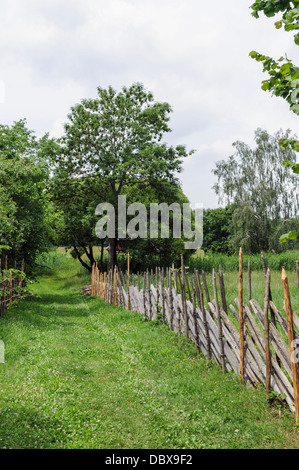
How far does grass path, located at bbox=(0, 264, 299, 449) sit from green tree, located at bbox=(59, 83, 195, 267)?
47.2 feet

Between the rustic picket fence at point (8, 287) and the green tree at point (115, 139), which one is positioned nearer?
the rustic picket fence at point (8, 287)

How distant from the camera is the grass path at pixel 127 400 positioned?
4199 millimetres

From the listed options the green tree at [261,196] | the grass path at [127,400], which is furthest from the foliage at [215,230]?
the grass path at [127,400]

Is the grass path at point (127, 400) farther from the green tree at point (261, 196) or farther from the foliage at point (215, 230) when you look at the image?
the foliage at point (215, 230)

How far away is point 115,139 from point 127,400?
19.3 m

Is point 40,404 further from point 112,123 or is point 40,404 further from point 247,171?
point 247,171

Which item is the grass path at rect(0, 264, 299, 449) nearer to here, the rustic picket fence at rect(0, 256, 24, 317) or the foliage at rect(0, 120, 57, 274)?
the rustic picket fence at rect(0, 256, 24, 317)

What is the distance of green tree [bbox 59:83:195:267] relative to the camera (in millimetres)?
21797

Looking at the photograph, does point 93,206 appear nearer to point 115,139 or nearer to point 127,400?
point 115,139

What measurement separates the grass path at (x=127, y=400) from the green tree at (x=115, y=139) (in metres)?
14.4

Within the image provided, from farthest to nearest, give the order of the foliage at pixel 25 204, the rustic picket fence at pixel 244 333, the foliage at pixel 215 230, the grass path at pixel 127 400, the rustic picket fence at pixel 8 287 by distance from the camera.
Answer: the foliage at pixel 215 230 → the foliage at pixel 25 204 → the rustic picket fence at pixel 8 287 → the rustic picket fence at pixel 244 333 → the grass path at pixel 127 400

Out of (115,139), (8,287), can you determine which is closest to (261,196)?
(115,139)

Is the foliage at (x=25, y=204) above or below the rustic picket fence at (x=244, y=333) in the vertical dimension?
above
